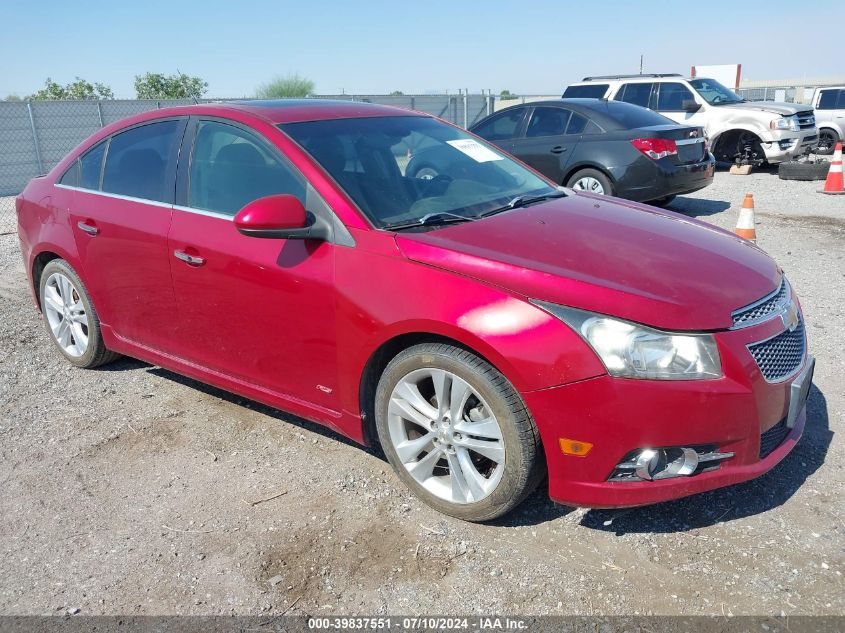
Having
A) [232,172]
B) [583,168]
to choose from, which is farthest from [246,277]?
[583,168]

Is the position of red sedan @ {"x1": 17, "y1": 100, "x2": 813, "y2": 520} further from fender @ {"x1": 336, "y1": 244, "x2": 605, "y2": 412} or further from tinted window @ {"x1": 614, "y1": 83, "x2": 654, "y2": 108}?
tinted window @ {"x1": 614, "y1": 83, "x2": 654, "y2": 108}

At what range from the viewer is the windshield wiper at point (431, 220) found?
3.30 meters

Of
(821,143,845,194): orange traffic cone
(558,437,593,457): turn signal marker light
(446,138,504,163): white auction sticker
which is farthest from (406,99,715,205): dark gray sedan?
(558,437,593,457): turn signal marker light

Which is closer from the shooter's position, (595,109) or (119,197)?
(119,197)

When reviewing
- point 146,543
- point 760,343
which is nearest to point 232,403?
point 146,543

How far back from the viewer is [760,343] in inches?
112

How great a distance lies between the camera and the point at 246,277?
11.6ft

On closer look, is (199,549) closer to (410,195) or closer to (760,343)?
(410,195)

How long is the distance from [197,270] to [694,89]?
1383 cm

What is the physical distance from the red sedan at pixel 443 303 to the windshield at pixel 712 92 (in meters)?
12.5

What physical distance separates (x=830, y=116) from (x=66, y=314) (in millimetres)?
18513

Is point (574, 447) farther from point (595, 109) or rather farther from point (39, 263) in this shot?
point (595, 109)

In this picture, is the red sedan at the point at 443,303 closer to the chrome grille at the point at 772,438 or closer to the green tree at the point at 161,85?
the chrome grille at the point at 772,438

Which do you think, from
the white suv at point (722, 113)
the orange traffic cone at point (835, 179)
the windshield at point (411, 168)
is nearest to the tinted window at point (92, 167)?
the windshield at point (411, 168)
